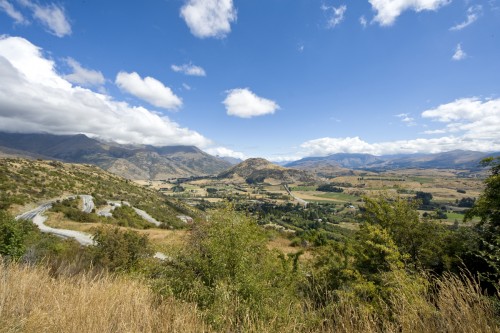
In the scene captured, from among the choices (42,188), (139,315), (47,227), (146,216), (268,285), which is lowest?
(146,216)

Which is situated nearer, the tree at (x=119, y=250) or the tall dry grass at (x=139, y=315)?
the tall dry grass at (x=139, y=315)

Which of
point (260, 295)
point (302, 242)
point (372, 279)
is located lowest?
point (302, 242)

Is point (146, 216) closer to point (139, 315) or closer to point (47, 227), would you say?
point (47, 227)

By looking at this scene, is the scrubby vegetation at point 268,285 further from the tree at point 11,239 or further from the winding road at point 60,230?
the winding road at point 60,230

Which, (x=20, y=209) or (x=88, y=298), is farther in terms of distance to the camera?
(x=20, y=209)

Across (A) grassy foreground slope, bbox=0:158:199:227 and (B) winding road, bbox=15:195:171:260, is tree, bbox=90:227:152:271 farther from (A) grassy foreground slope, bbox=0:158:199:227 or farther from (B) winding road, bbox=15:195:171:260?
(A) grassy foreground slope, bbox=0:158:199:227

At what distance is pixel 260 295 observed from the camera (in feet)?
21.7

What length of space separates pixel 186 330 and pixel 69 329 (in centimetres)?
159

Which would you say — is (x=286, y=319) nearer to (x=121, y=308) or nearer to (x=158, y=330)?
(x=158, y=330)

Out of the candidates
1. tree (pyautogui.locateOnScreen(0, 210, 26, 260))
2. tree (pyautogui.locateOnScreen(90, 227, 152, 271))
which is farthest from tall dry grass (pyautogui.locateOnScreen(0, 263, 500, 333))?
tree (pyautogui.locateOnScreen(0, 210, 26, 260))

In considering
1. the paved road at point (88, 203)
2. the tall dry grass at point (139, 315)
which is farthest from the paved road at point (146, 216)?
the tall dry grass at point (139, 315)

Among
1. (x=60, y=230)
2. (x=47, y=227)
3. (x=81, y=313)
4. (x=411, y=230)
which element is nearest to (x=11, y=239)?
(x=81, y=313)

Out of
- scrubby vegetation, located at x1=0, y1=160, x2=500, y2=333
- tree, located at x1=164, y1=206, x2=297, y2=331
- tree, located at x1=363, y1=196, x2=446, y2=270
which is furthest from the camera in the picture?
tree, located at x1=363, y1=196, x2=446, y2=270

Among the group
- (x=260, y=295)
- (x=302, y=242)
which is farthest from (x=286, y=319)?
(x=302, y=242)
